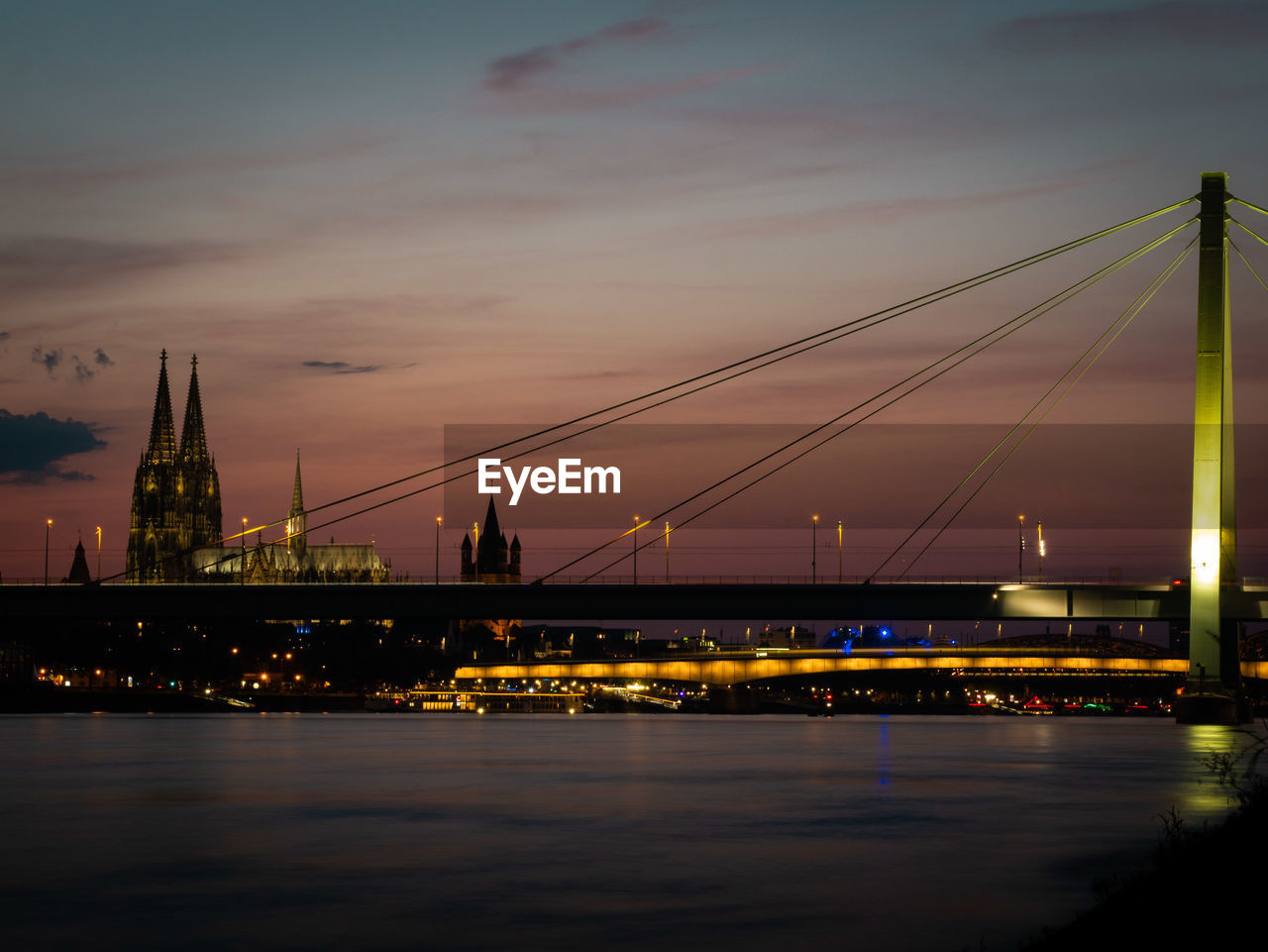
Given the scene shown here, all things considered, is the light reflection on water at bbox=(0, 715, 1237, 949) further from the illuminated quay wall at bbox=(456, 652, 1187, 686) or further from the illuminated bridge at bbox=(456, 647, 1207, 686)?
the illuminated quay wall at bbox=(456, 652, 1187, 686)

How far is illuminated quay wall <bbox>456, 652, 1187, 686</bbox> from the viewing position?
161m

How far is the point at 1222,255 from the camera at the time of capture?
86.7m

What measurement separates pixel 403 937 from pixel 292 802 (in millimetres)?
24702

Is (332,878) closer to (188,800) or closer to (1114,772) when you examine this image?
(188,800)

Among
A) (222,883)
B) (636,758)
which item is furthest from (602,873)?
(636,758)

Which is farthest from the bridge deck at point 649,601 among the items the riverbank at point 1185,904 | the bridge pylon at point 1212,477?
the riverbank at point 1185,904

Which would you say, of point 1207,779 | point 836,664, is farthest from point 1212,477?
point 836,664

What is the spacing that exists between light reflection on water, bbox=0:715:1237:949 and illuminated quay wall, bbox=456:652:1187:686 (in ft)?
282

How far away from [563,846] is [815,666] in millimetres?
126803

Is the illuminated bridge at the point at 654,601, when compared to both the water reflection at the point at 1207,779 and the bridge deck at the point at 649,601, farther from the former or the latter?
the water reflection at the point at 1207,779

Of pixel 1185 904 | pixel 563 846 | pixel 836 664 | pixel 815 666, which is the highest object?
pixel 1185 904

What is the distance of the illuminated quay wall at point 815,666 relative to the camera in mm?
161125

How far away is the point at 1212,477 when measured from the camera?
81375 millimetres

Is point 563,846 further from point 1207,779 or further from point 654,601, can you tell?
point 654,601
